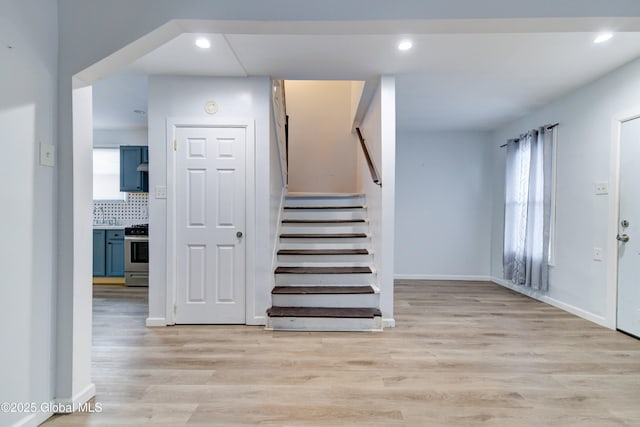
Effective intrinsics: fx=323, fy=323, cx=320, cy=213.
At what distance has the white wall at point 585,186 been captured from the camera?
3198 millimetres

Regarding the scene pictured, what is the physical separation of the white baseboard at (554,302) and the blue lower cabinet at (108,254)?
232 inches

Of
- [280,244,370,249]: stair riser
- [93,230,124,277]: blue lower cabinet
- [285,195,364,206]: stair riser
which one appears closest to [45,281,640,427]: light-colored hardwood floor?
[280,244,370,249]: stair riser

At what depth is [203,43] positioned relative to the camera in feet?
8.50

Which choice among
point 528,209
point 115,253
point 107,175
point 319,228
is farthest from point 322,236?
point 107,175

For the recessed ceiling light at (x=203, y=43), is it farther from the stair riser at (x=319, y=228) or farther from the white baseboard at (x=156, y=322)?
the white baseboard at (x=156, y=322)

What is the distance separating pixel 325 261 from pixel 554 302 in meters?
2.86

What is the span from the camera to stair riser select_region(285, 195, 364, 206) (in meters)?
4.70

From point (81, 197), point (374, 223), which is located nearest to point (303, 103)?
point (374, 223)

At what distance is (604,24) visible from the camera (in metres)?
1.82

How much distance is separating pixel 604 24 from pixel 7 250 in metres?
3.35

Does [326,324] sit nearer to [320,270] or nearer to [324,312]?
[324,312]

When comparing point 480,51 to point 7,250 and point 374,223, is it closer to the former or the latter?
point 374,223

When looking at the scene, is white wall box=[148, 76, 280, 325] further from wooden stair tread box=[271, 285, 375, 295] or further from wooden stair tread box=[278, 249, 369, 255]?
wooden stair tread box=[278, 249, 369, 255]

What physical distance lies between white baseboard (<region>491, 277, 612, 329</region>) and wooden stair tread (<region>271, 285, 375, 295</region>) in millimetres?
2337
